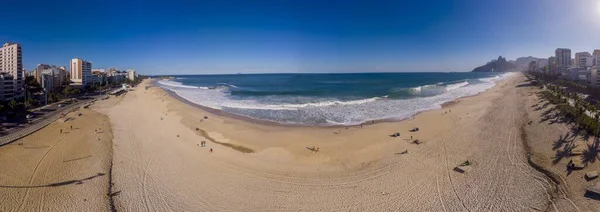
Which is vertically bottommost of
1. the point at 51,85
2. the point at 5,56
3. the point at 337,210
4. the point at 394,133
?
the point at 337,210

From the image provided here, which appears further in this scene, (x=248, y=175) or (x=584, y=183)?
(x=248, y=175)

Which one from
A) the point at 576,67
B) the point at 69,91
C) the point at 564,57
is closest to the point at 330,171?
the point at 69,91

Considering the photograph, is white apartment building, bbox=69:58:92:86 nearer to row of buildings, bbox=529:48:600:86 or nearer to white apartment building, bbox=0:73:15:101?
white apartment building, bbox=0:73:15:101

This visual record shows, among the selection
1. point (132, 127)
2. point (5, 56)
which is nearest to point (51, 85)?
point (5, 56)

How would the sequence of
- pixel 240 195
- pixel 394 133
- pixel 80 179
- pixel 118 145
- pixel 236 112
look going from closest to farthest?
1. pixel 240 195
2. pixel 80 179
3. pixel 118 145
4. pixel 394 133
5. pixel 236 112

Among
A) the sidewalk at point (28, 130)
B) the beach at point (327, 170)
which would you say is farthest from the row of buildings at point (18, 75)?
the beach at point (327, 170)

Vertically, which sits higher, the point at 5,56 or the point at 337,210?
the point at 5,56

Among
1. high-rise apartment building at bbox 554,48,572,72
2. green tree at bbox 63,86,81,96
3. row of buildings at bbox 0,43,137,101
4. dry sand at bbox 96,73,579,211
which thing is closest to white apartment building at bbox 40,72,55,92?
row of buildings at bbox 0,43,137,101

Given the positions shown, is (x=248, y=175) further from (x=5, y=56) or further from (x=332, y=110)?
(x=5, y=56)
